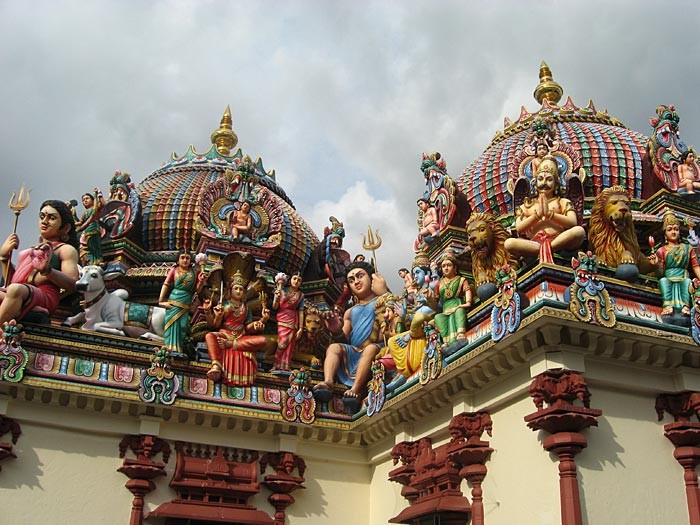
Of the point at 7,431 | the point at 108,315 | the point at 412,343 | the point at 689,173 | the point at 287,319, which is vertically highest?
the point at 689,173

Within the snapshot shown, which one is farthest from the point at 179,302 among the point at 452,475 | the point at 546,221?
the point at 546,221

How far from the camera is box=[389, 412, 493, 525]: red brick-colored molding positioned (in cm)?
1207

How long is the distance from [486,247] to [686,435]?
4574 millimetres

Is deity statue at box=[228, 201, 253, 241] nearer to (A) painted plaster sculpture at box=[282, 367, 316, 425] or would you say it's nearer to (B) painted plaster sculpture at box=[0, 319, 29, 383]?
(A) painted plaster sculpture at box=[282, 367, 316, 425]

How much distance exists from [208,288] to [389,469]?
5.82 meters

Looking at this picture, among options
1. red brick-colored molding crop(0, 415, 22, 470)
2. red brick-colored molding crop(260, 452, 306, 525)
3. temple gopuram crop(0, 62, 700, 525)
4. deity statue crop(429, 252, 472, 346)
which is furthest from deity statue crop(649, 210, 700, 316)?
red brick-colored molding crop(0, 415, 22, 470)

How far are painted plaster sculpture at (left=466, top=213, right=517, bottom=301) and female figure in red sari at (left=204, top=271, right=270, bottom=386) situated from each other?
5.18m

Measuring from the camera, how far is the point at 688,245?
506 inches

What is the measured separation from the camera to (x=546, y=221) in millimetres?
12672

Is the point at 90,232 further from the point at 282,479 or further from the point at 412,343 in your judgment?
the point at 412,343

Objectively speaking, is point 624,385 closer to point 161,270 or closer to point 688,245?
point 688,245

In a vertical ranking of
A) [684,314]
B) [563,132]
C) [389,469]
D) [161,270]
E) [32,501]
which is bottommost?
[32,501]

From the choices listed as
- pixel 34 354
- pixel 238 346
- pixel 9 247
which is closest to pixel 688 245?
pixel 238 346

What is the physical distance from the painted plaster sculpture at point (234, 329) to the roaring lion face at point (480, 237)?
527 cm
